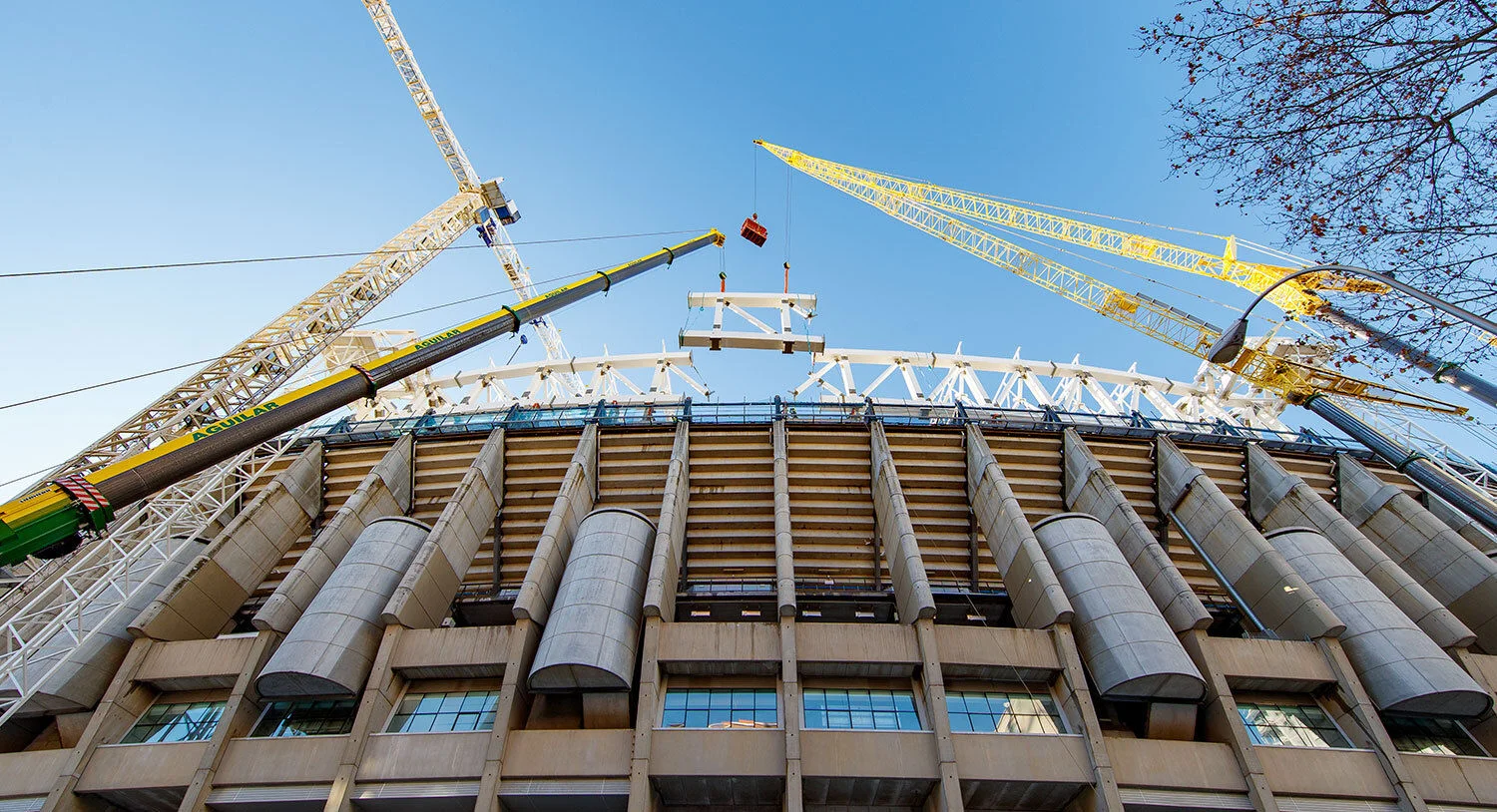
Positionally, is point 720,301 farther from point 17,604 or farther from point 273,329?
point 17,604

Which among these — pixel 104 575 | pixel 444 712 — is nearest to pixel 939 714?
pixel 444 712

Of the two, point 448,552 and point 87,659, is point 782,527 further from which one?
point 87,659

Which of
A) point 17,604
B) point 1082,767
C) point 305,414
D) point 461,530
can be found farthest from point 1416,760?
point 17,604

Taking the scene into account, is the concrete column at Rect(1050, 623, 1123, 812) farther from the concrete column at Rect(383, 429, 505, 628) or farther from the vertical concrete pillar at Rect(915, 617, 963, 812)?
the concrete column at Rect(383, 429, 505, 628)

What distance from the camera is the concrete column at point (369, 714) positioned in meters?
17.5

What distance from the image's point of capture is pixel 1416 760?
18.3 metres

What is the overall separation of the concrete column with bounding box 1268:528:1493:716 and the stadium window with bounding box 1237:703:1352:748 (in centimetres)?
149

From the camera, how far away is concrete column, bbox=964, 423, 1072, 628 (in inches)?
806

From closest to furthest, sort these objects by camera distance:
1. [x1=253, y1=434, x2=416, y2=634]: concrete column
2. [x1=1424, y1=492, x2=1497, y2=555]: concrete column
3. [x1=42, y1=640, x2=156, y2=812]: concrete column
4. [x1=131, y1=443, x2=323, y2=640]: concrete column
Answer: [x1=42, y1=640, x2=156, y2=812]: concrete column
[x1=253, y1=434, x2=416, y2=634]: concrete column
[x1=131, y1=443, x2=323, y2=640]: concrete column
[x1=1424, y1=492, x2=1497, y2=555]: concrete column

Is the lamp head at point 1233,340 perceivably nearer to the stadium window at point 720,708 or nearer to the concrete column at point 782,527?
the concrete column at point 782,527

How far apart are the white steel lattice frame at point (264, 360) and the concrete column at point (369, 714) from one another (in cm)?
1451

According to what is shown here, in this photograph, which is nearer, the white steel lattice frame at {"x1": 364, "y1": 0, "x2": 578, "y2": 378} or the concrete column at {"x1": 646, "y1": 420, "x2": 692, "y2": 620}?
the concrete column at {"x1": 646, "y1": 420, "x2": 692, "y2": 620}

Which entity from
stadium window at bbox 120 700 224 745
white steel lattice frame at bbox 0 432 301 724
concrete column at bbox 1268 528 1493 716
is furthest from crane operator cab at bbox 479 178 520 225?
concrete column at bbox 1268 528 1493 716

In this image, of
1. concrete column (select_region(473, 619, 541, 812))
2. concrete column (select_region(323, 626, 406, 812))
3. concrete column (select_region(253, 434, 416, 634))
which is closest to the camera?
concrete column (select_region(473, 619, 541, 812))
